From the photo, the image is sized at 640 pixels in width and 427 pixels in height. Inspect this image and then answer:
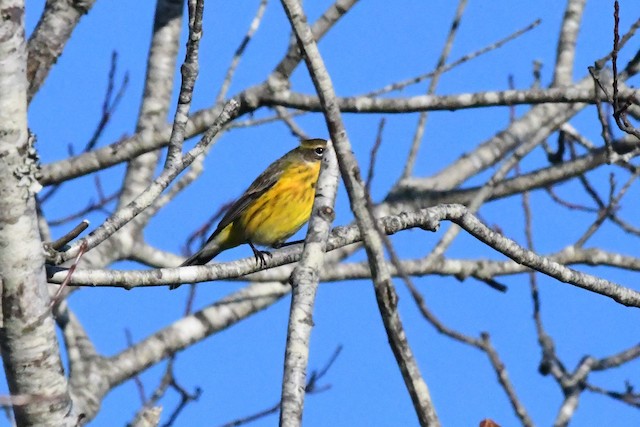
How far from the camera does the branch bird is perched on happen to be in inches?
362

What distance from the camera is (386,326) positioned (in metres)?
2.98

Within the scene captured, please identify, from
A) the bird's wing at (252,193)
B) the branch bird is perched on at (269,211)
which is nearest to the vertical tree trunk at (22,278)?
the branch bird is perched on at (269,211)

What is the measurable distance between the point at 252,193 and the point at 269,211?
0.31 m

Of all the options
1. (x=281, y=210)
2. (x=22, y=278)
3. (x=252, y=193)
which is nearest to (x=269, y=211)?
(x=281, y=210)

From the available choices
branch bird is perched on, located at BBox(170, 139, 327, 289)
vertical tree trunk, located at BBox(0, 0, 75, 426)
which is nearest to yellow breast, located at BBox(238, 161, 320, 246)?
branch bird is perched on, located at BBox(170, 139, 327, 289)

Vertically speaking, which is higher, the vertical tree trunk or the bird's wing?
the bird's wing

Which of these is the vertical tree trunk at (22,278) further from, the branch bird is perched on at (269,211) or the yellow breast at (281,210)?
the yellow breast at (281,210)

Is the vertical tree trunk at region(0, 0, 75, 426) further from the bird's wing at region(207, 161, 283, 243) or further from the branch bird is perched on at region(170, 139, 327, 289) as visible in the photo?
the bird's wing at region(207, 161, 283, 243)

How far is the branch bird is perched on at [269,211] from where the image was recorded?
9.19 m

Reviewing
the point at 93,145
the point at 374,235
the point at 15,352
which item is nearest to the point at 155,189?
the point at 15,352

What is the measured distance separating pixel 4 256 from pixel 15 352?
351mm

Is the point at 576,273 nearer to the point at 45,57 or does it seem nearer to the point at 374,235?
the point at 374,235

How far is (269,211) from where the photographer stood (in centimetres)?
934

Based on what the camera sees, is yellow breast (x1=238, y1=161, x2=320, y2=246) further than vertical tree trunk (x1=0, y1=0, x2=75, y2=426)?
Yes
